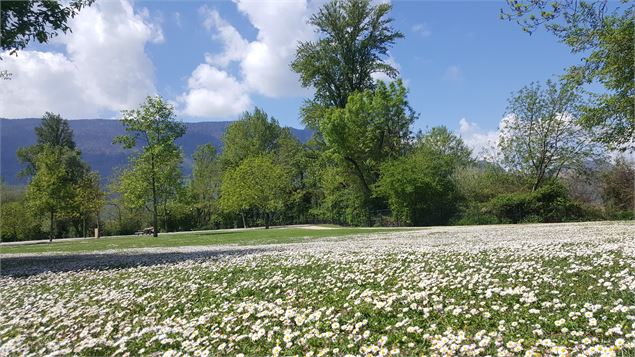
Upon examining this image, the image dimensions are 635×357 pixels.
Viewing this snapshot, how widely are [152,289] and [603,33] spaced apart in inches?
835

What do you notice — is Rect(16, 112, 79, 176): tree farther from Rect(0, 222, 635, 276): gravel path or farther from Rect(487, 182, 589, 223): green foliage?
Rect(487, 182, 589, 223): green foliage

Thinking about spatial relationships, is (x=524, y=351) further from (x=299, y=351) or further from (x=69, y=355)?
(x=69, y=355)

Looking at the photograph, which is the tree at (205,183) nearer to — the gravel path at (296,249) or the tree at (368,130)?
the tree at (368,130)

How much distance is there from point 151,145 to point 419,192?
2614cm

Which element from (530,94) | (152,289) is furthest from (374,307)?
(530,94)

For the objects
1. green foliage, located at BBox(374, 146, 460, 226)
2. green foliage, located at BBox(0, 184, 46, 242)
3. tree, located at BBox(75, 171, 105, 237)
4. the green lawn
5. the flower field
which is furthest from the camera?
green foliage, located at BBox(0, 184, 46, 242)

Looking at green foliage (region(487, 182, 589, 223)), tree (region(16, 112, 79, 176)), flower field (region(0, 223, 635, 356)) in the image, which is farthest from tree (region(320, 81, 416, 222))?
tree (region(16, 112, 79, 176))

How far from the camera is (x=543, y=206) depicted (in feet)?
123

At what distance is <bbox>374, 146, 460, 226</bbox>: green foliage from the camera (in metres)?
40.8

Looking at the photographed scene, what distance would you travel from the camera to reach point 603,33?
18688 millimetres

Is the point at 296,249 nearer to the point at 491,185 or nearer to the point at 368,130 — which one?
A: the point at 368,130

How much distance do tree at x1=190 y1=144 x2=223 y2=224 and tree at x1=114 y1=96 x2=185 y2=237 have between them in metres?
23.0

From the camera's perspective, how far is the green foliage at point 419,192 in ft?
134

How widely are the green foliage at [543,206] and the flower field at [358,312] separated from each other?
30855mm
